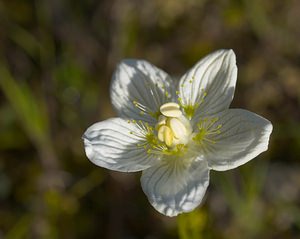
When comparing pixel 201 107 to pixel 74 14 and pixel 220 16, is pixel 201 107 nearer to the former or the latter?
pixel 220 16

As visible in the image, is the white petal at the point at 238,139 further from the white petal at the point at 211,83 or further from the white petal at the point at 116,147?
the white petal at the point at 116,147

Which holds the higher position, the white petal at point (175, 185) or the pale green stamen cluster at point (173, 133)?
the pale green stamen cluster at point (173, 133)

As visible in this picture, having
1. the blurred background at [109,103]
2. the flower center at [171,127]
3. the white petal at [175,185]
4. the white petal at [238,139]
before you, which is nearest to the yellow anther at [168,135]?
the flower center at [171,127]

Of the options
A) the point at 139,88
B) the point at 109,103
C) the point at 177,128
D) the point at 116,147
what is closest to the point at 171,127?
the point at 177,128

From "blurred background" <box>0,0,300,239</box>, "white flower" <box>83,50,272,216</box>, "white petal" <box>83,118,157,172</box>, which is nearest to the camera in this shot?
"white flower" <box>83,50,272,216</box>

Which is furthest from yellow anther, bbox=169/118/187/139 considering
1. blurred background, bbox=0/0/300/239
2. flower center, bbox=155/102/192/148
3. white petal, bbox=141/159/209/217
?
blurred background, bbox=0/0/300/239

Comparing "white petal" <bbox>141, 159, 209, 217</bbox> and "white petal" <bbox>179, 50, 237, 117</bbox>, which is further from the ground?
"white petal" <bbox>179, 50, 237, 117</bbox>

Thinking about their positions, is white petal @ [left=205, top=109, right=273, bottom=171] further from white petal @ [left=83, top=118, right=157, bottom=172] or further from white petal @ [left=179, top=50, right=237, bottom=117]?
white petal @ [left=83, top=118, right=157, bottom=172]
